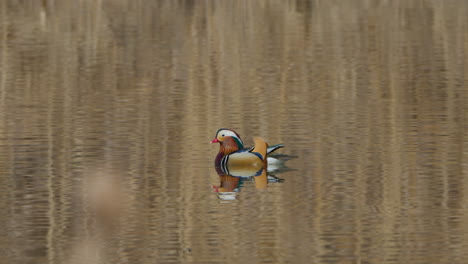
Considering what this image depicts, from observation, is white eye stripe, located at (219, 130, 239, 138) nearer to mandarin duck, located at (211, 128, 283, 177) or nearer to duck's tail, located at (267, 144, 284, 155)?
mandarin duck, located at (211, 128, 283, 177)

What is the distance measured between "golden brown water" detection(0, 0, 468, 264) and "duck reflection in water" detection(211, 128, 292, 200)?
159mm

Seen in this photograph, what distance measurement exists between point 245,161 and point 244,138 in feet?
4.01

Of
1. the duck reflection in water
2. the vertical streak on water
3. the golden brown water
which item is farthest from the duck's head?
the vertical streak on water

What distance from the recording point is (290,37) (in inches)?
850

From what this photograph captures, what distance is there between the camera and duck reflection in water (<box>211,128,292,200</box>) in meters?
10.1

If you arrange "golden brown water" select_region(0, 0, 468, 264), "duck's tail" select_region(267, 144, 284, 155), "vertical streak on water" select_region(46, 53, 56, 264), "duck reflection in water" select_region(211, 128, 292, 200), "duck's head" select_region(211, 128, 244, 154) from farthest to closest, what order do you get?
1. "duck's head" select_region(211, 128, 244, 154)
2. "duck's tail" select_region(267, 144, 284, 155)
3. "duck reflection in water" select_region(211, 128, 292, 200)
4. "golden brown water" select_region(0, 0, 468, 264)
5. "vertical streak on water" select_region(46, 53, 56, 264)

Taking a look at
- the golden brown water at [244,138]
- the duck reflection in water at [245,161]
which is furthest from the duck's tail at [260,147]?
the golden brown water at [244,138]

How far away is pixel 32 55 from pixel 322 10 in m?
8.93

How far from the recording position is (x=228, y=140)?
10.7m

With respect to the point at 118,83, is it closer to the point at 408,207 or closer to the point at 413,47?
the point at 413,47

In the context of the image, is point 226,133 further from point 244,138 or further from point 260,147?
point 244,138

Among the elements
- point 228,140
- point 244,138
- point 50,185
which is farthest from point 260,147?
point 50,185

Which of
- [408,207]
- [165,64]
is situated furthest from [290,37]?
[408,207]

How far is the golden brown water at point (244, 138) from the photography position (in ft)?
25.6
